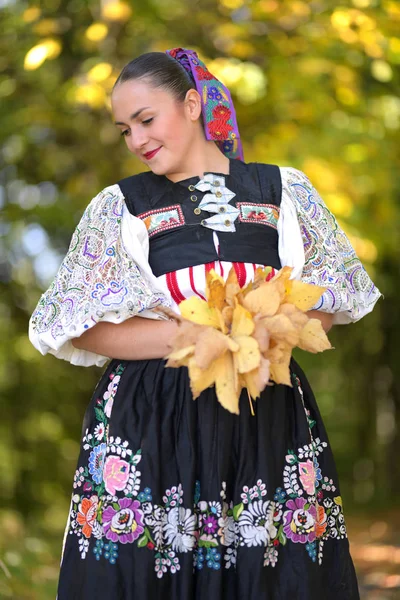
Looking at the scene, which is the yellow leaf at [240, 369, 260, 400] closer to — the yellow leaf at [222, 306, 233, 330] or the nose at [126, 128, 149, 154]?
the yellow leaf at [222, 306, 233, 330]

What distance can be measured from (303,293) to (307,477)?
1.44 feet

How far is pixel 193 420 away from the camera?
1.92 meters

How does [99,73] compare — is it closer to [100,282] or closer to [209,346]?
[100,282]

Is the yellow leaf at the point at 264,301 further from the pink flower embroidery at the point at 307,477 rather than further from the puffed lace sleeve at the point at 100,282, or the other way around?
the pink flower embroidery at the point at 307,477

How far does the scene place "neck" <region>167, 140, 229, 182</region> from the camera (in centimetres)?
208

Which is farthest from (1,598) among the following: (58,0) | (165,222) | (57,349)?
(58,0)

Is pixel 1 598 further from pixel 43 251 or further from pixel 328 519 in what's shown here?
pixel 43 251

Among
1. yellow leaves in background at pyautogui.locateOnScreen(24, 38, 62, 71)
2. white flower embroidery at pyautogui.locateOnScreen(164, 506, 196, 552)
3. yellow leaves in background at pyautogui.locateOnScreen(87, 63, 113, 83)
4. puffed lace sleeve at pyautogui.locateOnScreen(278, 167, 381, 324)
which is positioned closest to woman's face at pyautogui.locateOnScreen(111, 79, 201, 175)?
puffed lace sleeve at pyautogui.locateOnScreen(278, 167, 381, 324)

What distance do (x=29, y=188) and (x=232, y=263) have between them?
3.22 m

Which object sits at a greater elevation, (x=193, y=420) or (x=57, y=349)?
(x=57, y=349)

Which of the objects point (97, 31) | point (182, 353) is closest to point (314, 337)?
point (182, 353)

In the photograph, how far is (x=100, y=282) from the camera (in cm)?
194

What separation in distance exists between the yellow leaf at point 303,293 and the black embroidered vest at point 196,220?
223 mm

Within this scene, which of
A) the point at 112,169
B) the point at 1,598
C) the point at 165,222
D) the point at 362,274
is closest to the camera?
the point at 165,222
